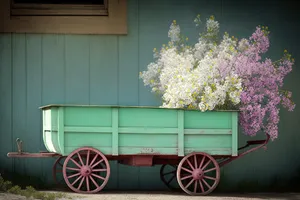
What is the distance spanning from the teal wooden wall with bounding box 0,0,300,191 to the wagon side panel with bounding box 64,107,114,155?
4.51 feet

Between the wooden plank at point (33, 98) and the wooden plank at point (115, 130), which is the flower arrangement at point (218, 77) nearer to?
the wooden plank at point (115, 130)

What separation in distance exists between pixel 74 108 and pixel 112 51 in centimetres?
167

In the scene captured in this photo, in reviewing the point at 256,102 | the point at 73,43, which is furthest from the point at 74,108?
the point at 256,102

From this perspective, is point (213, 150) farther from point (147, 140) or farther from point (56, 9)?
point (56, 9)

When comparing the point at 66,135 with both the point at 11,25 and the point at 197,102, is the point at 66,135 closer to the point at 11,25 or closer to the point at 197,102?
the point at 197,102

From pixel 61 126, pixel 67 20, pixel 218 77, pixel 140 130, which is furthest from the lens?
pixel 67 20

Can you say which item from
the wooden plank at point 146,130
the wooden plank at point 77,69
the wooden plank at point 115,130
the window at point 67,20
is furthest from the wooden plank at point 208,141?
the window at point 67,20

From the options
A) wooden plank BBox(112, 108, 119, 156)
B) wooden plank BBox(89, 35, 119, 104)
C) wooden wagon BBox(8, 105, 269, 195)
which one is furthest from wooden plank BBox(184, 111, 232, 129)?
wooden plank BBox(89, 35, 119, 104)

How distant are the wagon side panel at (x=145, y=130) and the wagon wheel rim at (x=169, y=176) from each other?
1.03 m

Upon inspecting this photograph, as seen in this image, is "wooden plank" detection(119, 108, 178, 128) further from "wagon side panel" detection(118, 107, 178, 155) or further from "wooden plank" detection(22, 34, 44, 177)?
"wooden plank" detection(22, 34, 44, 177)

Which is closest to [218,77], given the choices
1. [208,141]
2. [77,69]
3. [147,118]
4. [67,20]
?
[208,141]

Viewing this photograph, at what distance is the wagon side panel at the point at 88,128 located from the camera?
7262 millimetres

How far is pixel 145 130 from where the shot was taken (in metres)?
7.33

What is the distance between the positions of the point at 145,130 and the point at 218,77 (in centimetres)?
111
